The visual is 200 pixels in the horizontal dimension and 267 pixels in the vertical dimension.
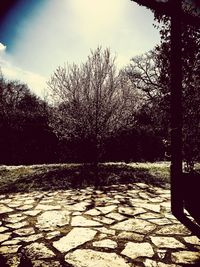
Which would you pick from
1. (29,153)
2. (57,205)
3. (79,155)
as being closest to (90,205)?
(57,205)

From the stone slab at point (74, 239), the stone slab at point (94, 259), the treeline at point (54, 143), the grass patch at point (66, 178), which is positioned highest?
the treeline at point (54, 143)

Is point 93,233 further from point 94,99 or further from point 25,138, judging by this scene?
point 25,138

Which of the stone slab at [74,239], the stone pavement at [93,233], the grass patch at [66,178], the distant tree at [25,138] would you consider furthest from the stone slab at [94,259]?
the distant tree at [25,138]

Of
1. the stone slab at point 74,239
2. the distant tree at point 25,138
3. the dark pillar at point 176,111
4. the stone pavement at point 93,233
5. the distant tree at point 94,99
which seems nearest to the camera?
the stone pavement at point 93,233

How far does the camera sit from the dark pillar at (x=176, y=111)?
503cm

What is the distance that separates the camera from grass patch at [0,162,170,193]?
7.96 metres

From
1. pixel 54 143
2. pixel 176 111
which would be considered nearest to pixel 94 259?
pixel 176 111

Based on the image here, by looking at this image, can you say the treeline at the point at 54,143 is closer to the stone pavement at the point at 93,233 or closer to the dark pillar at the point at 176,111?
the stone pavement at the point at 93,233

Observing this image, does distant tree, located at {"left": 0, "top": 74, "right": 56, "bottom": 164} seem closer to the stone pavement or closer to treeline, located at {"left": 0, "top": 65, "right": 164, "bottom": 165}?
treeline, located at {"left": 0, "top": 65, "right": 164, "bottom": 165}

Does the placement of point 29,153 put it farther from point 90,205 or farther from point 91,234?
point 91,234

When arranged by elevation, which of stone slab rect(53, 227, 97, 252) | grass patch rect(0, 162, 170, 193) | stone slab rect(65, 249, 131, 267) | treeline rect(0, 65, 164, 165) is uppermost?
treeline rect(0, 65, 164, 165)

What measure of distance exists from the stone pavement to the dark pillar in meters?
0.43

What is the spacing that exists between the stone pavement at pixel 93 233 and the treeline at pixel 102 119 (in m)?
4.00

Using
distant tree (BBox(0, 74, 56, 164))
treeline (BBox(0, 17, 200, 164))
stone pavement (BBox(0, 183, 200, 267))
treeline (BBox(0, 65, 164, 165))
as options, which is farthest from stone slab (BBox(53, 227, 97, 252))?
distant tree (BBox(0, 74, 56, 164))
